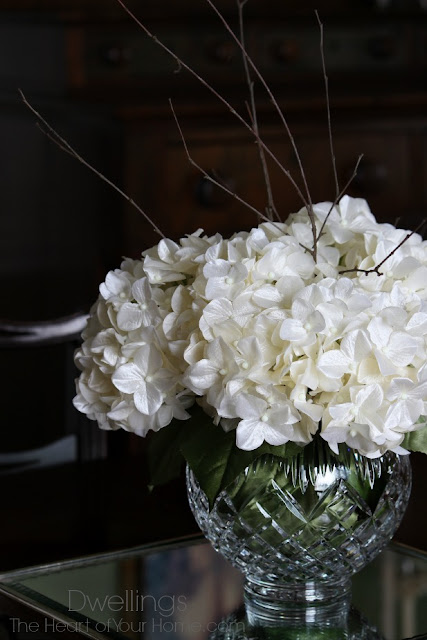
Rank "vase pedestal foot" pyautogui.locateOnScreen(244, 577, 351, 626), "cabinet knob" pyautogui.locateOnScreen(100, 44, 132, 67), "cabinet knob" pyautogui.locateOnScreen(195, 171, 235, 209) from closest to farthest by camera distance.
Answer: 1. "vase pedestal foot" pyautogui.locateOnScreen(244, 577, 351, 626)
2. "cabinet knob" pyautogui.locateOnScreen(195, 171, 235, 209)
3. "cabinet knob" pyautogui.locateOnScreen(100, 44, 132, 67)

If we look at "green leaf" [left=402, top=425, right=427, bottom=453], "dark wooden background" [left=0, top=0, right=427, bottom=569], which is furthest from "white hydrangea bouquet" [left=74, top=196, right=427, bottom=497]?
"dark wooden background" [left=0, top=0, right=427, bottom=569]

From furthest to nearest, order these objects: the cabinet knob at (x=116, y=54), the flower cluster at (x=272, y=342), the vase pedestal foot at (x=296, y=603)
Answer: the cabinet knob at (x=116, y=54) → the vase pedestal foot at (x=296, y=603) → the flower cluster at (x=272, y=342)

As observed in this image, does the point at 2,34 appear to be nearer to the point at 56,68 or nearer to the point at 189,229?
the point at 56,68

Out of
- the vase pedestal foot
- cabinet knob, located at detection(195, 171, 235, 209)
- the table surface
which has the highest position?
cabinet knob, located at detection(195, 171, 235, 209)

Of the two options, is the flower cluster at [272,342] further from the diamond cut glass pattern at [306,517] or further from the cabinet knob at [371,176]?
the cabinet knob at [371,176]

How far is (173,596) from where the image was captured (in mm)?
841

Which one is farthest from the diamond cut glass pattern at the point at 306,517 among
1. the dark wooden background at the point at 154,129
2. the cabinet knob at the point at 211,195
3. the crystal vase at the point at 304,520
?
the cabinet knob at the point at 211,195

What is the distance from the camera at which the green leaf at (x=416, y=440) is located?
704mm

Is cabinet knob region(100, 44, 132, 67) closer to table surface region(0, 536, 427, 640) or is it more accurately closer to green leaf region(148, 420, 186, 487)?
table surface region(0, 536, 427, 640)

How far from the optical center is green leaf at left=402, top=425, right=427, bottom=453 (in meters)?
0.70

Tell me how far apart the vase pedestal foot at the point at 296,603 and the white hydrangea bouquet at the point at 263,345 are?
0.38ft

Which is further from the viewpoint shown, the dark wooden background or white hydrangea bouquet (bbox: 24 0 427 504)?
the dark wooden background

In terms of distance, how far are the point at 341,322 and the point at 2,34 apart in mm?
1757

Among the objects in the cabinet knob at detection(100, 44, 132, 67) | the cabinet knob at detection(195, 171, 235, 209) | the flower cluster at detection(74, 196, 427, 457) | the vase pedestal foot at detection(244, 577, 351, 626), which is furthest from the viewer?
the cabinet knob at detection(100, 44, 132, 67)
